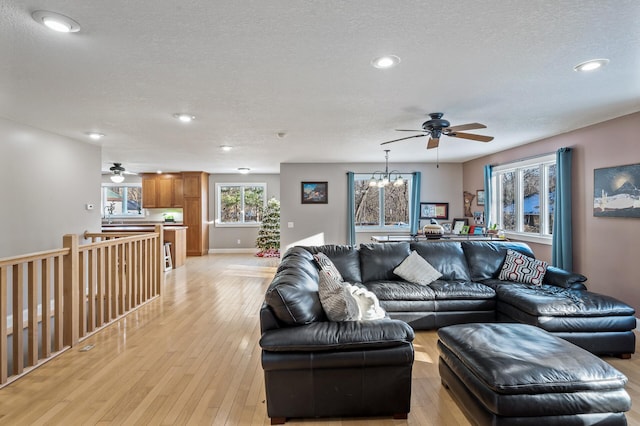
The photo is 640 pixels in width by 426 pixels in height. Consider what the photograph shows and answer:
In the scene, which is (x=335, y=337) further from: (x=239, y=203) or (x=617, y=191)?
(x=239, y=203)

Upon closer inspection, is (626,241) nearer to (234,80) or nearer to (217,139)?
(234,80)

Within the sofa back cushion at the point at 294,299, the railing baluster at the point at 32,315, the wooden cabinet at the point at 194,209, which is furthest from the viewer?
the wooden cabinet at the point at 194,209

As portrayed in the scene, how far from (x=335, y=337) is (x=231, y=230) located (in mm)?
8409

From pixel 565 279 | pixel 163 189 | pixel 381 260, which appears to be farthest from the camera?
pixel 163 189

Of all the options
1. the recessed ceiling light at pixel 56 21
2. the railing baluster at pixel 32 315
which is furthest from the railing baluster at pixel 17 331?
the recessed ceiling light at pixel 56 21

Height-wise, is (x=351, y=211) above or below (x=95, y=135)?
below

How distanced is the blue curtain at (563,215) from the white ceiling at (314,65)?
0.48 m

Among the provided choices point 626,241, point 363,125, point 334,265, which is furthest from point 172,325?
point 626,241

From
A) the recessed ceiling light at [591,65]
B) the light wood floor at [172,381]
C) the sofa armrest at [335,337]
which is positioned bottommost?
the light wood floor at [172,381]

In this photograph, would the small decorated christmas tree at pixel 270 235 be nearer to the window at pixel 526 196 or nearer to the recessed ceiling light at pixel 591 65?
the window at pixel 526 196

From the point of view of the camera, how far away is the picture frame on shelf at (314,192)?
24.9ft

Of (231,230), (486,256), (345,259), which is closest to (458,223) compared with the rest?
(486,256)

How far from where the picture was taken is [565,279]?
3631 millimetres

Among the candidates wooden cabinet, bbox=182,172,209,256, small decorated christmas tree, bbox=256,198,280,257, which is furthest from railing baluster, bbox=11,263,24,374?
wooden cabinet, bbox=182,172,209,256
